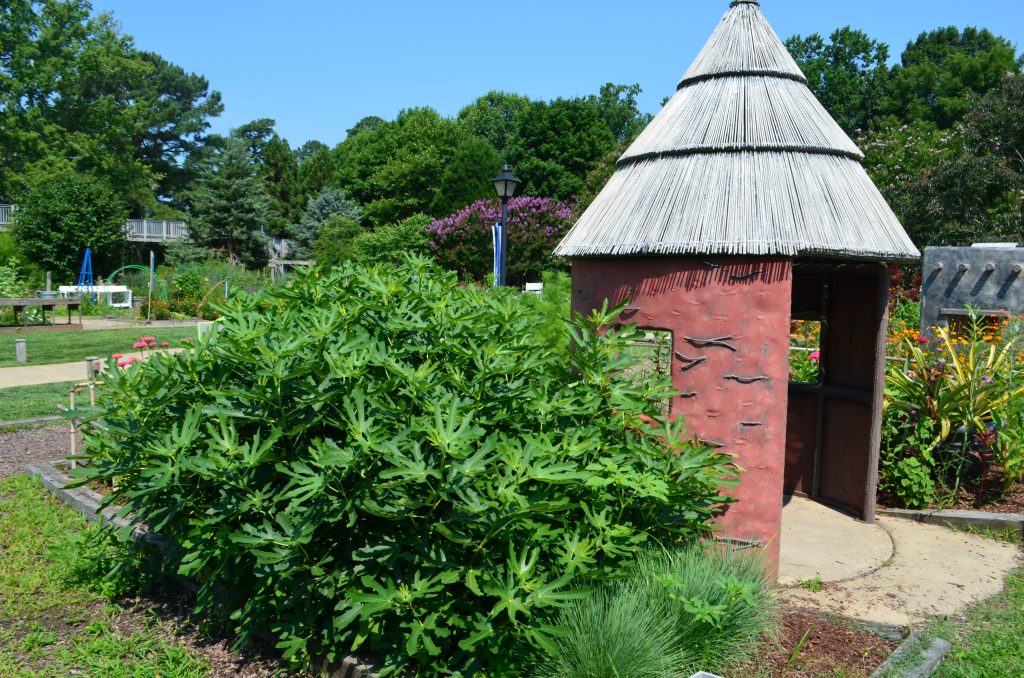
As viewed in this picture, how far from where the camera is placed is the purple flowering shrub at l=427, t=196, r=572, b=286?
3000 centimetres

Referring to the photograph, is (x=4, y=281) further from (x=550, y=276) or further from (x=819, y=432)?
(x=819, y=432)

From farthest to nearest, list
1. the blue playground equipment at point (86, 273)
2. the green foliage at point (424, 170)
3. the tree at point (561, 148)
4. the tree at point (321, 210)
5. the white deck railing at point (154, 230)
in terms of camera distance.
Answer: the tree at point (321, 210) < the tree at point (561, 148) < the green foliage at point (424, 170) < the white deck railing at point (154, 230) < the blue playground equipment at point (86, 273)

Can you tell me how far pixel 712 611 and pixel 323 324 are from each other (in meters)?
2.56

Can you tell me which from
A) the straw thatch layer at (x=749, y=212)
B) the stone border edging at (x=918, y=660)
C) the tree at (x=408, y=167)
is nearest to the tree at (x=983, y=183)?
the straw thatch layer at (x=749, y=212)

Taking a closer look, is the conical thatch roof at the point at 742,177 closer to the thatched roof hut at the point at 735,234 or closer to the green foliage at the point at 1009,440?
the thatched roof hut at the point at 735,234

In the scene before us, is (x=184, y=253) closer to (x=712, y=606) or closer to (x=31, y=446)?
(x=31, y=446)

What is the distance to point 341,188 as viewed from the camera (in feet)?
173

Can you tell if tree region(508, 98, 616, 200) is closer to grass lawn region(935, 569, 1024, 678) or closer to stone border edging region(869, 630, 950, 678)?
grass lawn region(935, 569, 1024, 678)

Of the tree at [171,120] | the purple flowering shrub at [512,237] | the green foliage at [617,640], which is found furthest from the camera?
the tree at [171,120]

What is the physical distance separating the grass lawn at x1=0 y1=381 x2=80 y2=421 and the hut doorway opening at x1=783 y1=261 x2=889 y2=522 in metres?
8.73

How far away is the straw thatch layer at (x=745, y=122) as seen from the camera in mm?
5387

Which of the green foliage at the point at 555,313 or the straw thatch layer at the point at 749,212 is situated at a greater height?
the straw thatch layer at the point at 749,212

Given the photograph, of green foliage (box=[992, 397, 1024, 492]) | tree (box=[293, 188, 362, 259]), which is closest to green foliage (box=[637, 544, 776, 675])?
green foliage (box=[992, 397, 1024, 492])

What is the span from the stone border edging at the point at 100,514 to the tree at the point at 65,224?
28.7 meters
